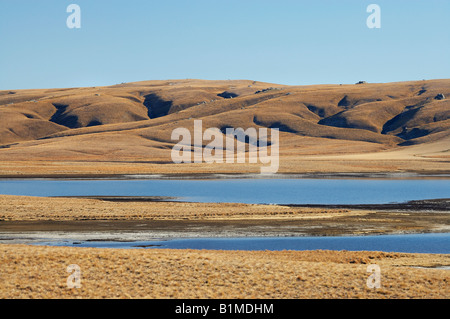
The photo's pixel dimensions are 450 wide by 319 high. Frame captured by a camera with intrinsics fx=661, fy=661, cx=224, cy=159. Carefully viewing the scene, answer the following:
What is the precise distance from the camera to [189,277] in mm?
18297

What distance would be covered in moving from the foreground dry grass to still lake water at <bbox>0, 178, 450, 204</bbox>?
3031 cm

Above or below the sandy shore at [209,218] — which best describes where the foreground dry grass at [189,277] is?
below

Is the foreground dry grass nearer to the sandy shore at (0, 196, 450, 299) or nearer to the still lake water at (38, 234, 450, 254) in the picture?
the sandy shore at (0, 196, 450, 299)

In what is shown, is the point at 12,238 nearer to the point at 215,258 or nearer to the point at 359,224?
the point at 215,258

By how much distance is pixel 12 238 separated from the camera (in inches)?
1184

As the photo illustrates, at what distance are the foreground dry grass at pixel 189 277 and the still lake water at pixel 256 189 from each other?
30314mm

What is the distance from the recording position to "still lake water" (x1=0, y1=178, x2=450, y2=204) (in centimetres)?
5338

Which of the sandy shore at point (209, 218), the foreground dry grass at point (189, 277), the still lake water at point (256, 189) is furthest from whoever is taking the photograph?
the still lake water at point (256, 189)

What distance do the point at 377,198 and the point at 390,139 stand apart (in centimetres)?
12379

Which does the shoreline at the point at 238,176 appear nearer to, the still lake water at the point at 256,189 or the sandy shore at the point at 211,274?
the still lake water at the point at 256,189

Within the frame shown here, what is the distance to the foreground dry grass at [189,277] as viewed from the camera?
16938 mm

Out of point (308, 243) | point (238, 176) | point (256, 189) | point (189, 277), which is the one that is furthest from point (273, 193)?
point (189, 277)

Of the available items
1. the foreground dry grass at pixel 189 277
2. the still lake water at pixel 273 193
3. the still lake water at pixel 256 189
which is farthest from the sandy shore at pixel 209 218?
the foreground dry grass at pixel 189 277

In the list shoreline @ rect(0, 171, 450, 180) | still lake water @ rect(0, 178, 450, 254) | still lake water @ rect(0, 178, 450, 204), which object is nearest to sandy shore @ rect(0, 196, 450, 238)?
still lake water @ rect(0, 178, 450, 254)
